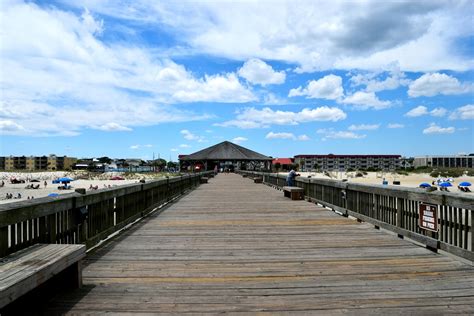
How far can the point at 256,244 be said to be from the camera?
5984mm

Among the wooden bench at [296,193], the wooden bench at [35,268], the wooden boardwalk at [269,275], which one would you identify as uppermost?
the wooden bench at [35,268]

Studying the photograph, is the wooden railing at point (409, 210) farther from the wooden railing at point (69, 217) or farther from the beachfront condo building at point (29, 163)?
the beachfront condo building at point (29, 163)

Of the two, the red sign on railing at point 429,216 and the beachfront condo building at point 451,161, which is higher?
the beachfront condo building at point 451,161

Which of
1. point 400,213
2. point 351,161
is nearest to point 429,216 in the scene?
point 400,213

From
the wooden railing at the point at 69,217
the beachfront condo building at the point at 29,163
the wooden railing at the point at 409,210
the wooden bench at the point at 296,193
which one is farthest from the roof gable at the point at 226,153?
the beachfront condo building at the point at 29,163

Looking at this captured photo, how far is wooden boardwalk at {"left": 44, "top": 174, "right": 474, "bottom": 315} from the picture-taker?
3354 mm

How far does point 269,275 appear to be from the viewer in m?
4.25

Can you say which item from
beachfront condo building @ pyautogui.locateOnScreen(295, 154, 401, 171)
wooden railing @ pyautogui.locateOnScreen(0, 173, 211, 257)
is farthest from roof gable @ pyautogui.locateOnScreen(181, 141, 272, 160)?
beachfront condo building @ pyautogui.locateOnScreen(295, 154, 401, 171)

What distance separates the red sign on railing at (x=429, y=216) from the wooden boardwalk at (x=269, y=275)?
0.38m

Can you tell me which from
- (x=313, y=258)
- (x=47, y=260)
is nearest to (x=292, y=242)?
(x=313, y=258)

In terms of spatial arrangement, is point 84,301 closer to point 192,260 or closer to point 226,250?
point 192,260

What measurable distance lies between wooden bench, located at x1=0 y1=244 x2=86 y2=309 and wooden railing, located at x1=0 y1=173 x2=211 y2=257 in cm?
23

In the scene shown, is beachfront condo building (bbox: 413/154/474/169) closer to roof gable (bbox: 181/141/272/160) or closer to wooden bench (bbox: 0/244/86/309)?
roof gable (bbox: 181/141/272/160)

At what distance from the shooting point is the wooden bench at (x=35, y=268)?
265 cm
